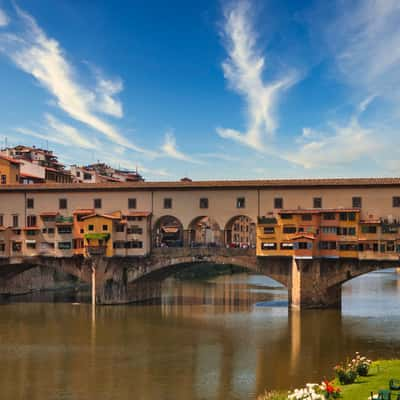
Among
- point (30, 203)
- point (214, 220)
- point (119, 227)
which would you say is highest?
point (30, 203)

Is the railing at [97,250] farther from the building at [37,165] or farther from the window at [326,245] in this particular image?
the building at [37,165]

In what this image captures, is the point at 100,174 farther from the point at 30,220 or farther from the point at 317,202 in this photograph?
the point at 317,202

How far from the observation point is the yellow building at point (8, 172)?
74812mm

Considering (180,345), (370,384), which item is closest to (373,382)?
(370,384)

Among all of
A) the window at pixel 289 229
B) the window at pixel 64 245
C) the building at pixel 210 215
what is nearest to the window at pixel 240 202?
the building at pixel 210 215

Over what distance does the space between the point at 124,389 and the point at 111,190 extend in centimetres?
3211

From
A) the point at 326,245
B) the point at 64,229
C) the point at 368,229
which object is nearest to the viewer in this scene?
the point at 368,229

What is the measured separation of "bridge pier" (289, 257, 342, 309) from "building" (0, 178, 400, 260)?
1005 millimetres

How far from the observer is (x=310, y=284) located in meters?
52.8

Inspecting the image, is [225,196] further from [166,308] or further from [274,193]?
[166,308]

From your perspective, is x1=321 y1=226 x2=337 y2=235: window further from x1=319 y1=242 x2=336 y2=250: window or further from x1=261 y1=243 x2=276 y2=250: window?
x1=261 y1=243 x2=276 y2=250: window

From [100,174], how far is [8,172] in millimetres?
33787

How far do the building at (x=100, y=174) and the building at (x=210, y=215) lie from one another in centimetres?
3985

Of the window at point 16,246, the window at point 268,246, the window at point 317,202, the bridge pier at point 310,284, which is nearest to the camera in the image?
the bridge pier at point 310,284
